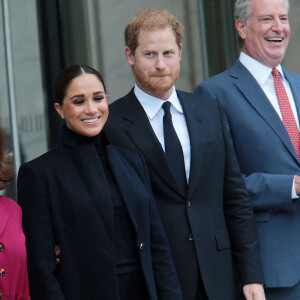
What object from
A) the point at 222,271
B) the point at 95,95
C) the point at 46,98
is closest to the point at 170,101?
the point at 95,95

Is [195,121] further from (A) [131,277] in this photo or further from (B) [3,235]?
(B) [3,235]

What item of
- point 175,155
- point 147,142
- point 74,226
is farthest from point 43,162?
point 175,155

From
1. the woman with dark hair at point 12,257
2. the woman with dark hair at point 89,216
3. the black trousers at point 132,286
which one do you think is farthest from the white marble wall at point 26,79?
the black trousers at point 132,286

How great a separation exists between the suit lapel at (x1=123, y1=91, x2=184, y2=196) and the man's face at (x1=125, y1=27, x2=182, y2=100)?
0.43ft

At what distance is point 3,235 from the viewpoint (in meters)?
3.13

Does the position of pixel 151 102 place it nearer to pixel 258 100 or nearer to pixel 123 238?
pixel 258 100

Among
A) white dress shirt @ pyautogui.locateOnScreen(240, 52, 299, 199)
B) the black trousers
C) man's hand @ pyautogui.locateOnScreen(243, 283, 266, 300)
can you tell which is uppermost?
Answer: white dress shirt @ pyautogui.locateOnScreen(240, 52, 299, 199)

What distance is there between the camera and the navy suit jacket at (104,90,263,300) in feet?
11.2

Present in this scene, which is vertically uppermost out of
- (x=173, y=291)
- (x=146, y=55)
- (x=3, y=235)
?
(x=146, y=55)

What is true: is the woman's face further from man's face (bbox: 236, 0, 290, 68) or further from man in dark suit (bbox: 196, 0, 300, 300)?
man's face (bbox: 236, 0, 290, 68)

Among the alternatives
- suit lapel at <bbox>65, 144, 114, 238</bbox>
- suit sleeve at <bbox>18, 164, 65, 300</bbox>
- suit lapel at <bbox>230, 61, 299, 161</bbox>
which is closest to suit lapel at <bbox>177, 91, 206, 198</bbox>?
suit lapel at <bbox>230, 61, 299, 161</bbox>

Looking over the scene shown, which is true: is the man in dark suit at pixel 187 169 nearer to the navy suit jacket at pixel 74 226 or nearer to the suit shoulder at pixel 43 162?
the navy suit jacket at pixel 74 226

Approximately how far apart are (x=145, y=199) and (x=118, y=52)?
2951 millimetres

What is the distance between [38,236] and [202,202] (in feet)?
2.77
